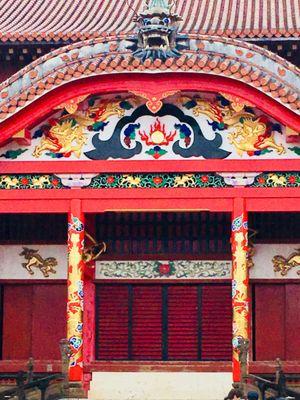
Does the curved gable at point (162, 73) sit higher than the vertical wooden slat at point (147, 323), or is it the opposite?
the curved gable at point (162, 73)

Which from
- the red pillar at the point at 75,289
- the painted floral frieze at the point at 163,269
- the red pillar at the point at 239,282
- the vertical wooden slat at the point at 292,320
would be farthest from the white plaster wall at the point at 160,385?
the painted floral frieze at the point at 163,269

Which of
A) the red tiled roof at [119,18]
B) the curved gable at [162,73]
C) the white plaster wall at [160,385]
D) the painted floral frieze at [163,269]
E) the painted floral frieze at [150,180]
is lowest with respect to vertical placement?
the white plaster wall at [160,385]

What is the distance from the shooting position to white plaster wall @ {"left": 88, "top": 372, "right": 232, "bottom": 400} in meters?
17.1

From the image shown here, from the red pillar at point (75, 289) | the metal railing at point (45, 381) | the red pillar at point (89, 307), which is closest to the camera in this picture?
the metal railing at point (45, 381)

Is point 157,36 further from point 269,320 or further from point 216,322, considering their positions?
point 269,320

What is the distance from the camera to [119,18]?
77.3 feet

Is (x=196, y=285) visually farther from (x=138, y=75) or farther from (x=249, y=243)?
(x=138, y=75)

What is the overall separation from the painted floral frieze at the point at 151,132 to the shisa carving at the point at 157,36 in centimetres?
76

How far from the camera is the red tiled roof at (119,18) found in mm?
20086

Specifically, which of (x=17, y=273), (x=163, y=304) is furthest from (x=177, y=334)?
(x=17, y=273)

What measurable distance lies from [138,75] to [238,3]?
27.9 feet

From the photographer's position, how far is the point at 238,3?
936 inches

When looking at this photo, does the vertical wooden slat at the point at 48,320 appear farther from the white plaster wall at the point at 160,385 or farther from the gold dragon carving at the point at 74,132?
the gold dragon carving at the point at 74,132

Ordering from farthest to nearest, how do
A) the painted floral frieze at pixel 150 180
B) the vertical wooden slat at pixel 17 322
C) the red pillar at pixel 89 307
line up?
the vertical wooden slat at pixel 17 322 → the red pillar at pixel 89 307 → the painted floral frieze at pixel 150 180
